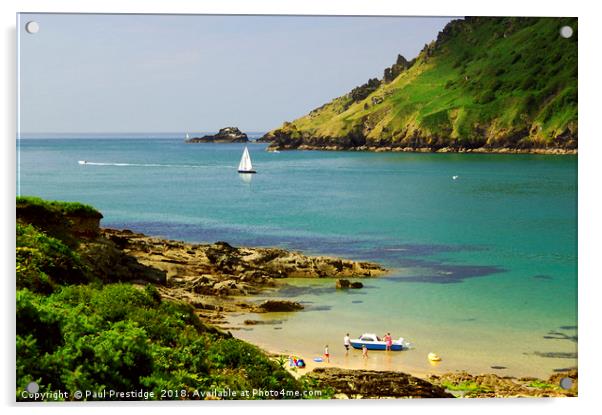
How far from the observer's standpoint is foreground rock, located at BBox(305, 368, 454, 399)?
9.43 meters

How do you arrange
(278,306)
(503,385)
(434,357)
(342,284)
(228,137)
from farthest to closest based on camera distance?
(342,284) → (278,306) → (228,137) → (434,357) → (503,385)

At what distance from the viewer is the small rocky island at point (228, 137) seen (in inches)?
458

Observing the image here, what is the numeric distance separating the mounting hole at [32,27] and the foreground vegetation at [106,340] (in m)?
2.23

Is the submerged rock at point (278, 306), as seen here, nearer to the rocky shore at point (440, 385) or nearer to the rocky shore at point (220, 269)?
the rocky shore at point (220, 269)

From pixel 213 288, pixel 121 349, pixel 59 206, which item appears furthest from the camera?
pixel 213 288

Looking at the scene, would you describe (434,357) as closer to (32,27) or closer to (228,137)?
(228,137)

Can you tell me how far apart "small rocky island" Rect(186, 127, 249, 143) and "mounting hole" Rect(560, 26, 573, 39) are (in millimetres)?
4594

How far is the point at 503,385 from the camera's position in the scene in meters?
9.70

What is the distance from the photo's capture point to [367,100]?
12938 mm

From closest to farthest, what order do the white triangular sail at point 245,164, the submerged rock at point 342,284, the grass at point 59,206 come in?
the grass at point 59,206 < the white triangular sail at point 245,164 < the submerged rock at point 342,284

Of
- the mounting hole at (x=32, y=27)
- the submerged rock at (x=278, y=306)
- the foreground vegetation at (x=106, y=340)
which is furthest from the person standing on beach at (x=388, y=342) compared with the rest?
the mounting hole at (x=32, y=27)

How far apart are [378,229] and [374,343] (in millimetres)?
2163

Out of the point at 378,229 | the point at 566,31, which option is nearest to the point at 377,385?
the point at 378,229

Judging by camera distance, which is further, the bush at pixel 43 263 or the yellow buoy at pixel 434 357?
the yellow buoy at pixel 434 357
